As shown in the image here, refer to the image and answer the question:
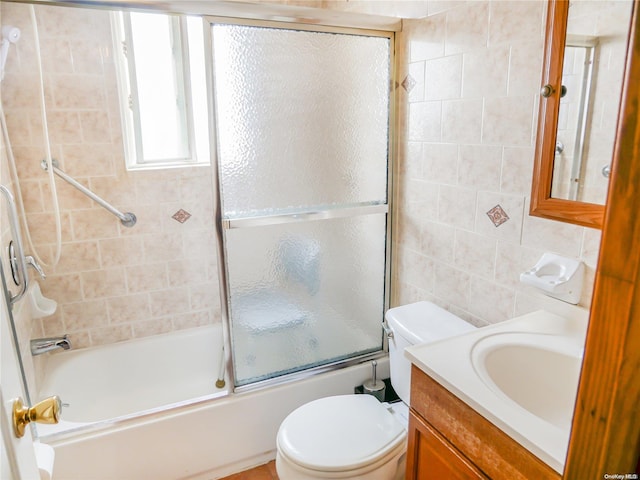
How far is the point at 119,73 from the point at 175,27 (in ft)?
1.39

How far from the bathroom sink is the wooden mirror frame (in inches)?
14.2

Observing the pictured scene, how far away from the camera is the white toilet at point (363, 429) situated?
1476 mm

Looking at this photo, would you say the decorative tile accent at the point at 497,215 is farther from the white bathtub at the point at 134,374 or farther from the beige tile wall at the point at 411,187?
the white bathtub at the point at 134,374

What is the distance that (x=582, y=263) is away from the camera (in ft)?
4.21

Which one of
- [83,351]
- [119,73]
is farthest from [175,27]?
[83,351]

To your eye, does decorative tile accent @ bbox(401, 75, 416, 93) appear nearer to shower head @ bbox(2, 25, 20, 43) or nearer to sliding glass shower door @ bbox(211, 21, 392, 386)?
sliding glass shower door @ bbox(211, 21, 392, 386)

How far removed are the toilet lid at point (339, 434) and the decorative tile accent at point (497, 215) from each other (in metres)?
0.82

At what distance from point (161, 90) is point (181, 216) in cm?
74

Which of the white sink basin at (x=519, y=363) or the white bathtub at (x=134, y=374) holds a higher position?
the white sink basin at (x=519, y=363)

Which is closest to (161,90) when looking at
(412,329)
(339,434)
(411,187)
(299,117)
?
(299,117)

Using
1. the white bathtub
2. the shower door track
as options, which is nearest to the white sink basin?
the shower door track

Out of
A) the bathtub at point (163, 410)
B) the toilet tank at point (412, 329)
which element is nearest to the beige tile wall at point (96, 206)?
the bathtub at point (163, 410)

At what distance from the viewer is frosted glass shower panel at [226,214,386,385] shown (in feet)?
6.28

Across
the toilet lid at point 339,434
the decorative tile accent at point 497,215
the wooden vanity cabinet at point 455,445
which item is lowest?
the toilet lid at point 339,434
